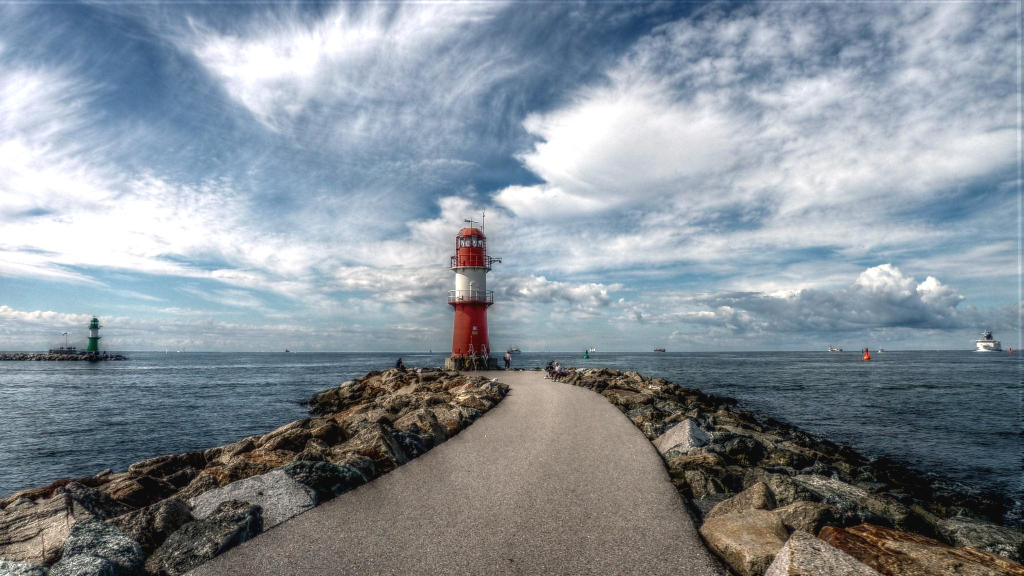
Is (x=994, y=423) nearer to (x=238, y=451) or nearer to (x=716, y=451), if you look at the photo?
(x=716, y=451)

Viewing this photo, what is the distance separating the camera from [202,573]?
4676 mm

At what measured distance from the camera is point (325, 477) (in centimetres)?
696

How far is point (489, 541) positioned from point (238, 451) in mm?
7957

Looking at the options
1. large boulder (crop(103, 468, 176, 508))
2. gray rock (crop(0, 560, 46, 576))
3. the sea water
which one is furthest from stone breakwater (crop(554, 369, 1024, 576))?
large boulder (crop(103, 468, 176, 508))

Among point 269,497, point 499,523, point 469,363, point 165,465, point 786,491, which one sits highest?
point 469,363

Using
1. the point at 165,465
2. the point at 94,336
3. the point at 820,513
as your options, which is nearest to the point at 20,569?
the point at 165,465

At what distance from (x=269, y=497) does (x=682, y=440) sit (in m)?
7.26

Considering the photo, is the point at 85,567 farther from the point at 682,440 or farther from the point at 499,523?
the point at 682,440

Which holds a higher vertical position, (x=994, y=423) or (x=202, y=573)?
(x=202, y=573)

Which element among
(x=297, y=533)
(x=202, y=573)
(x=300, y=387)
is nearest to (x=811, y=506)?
(x=297, y=533)

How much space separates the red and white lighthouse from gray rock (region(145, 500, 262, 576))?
76.1 feet

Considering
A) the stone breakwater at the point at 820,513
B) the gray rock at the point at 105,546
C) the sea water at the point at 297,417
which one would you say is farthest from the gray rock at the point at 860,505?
the gray rock at the point at 105,546

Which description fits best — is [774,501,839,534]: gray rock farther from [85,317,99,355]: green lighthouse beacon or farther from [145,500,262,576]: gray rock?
[85,317,99,355]: green lighthouse beacon

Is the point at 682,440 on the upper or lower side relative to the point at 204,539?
lower
